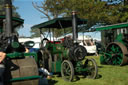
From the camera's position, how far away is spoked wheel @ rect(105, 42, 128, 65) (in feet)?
29.1

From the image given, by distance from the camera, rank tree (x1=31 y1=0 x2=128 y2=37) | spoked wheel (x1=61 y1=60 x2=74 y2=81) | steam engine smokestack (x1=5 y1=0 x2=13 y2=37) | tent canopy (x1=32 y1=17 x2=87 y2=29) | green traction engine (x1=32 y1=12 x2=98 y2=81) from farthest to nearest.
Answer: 1. tree (x1=31 y1=0 x2=128 y2=37)
2. tent canopy (x1=32 y1=17 x2=87 y2=29)
3. green traction engine (x1=32 y1=12 x2=98 y2=81)
4. spoked wheel (x1=61 y1=60 x2=74 y2=81)
5. steam engine smokestack (x1=5 y1=0 x2=13 y2=37)

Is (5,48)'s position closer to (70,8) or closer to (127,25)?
(127,25)

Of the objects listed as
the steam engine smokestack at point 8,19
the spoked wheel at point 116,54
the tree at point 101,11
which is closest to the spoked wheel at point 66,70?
the steam engine smokestack at point 8,19

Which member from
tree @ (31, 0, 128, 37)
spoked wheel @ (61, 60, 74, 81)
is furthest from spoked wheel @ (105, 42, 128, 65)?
tree @ (31, 0, 128, 37)

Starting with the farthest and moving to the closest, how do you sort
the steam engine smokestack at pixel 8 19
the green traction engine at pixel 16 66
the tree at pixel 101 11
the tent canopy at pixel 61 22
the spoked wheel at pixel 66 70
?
1. the tree at pixel 101 11
2. the tent canopy at pixel 61 22
3. the spoked wheel at pixel 66 70
4. the steam engine smokestack at pixel 8 19
5. the green traction engine at pixel 16 66

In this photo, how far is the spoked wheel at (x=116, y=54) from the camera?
8.88m

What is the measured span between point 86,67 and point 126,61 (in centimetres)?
340

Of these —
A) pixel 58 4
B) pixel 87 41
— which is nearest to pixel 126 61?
pixel 87 41

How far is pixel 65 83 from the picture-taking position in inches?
224

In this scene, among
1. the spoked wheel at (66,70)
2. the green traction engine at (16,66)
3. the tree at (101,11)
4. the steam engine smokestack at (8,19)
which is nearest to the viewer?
the green traction engine at (16,66)

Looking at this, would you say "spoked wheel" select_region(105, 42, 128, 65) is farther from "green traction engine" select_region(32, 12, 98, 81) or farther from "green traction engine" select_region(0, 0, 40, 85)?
"green traction engine" select_region(0, 0, 40, 85)

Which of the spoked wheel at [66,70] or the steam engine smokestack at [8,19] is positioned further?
the spoked wheel at [66,70]

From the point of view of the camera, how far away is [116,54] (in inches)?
365

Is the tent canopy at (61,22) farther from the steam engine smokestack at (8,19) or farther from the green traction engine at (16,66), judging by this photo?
the green traction engine at (16,66)
